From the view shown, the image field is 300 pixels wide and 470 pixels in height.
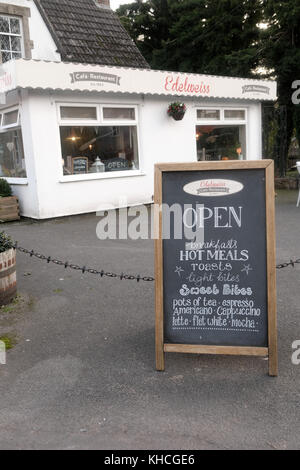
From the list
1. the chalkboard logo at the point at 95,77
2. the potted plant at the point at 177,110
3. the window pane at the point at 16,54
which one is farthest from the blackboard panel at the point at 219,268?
the window pane at the point at 16,54

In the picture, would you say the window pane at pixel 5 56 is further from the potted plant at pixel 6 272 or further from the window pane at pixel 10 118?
the potted plant at pixel 6 272

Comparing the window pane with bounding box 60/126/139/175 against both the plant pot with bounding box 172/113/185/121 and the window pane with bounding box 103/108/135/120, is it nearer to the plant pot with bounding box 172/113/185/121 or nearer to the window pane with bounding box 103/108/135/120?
the window pane with bounding box 103/108/135/120

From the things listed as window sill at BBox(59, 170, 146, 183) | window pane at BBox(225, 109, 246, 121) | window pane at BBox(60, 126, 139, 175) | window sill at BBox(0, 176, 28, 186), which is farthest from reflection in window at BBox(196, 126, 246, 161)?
window sill at BBox(0, 176, 28, 186)

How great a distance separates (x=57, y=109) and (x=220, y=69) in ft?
40.8

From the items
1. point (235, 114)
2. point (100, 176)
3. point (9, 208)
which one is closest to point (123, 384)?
point (9, 208)

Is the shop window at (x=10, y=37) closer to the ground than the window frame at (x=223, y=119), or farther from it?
farther from it

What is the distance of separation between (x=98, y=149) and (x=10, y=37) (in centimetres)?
467

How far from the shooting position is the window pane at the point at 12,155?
1081 centimetres

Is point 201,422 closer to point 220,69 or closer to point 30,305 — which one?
point 30,305

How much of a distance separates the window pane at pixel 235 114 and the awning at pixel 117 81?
1.93 ft

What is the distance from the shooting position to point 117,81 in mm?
10711

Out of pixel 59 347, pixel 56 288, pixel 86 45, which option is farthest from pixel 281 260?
pixel 86 45

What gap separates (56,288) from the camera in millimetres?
5676

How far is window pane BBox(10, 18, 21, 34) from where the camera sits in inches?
511
